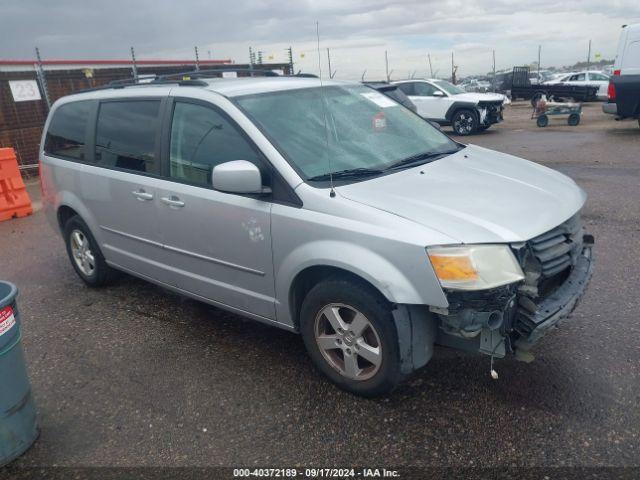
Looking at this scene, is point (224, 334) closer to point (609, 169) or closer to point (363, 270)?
point (363, 270)

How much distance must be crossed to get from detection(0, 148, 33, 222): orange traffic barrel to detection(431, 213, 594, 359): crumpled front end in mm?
7887

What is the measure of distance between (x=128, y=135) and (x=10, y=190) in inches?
216

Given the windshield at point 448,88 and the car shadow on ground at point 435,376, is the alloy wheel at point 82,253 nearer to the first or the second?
the car shadow on ground at point 435,376

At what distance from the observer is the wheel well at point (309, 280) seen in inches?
113

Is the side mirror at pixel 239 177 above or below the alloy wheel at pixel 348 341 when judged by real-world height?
above

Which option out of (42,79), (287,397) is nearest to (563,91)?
(42,79)

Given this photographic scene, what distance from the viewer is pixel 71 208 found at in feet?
15.7

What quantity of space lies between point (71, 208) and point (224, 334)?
2000 millimetres

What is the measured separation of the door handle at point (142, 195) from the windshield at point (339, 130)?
992mm

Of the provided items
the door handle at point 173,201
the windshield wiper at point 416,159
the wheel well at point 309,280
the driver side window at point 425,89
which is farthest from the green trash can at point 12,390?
the driver side window at point 425,89

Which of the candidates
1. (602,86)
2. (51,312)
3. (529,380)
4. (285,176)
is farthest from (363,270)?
(602,86)

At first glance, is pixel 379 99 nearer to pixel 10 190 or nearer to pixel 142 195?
pixel 142 195

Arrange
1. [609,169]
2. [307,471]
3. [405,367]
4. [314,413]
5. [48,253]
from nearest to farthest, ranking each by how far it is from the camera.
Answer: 1. [307,471]
2. [405,367]
3. [314,413]
4. [48,253]
5. [609,169]

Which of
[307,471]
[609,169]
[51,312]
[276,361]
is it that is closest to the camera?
[307,471]
